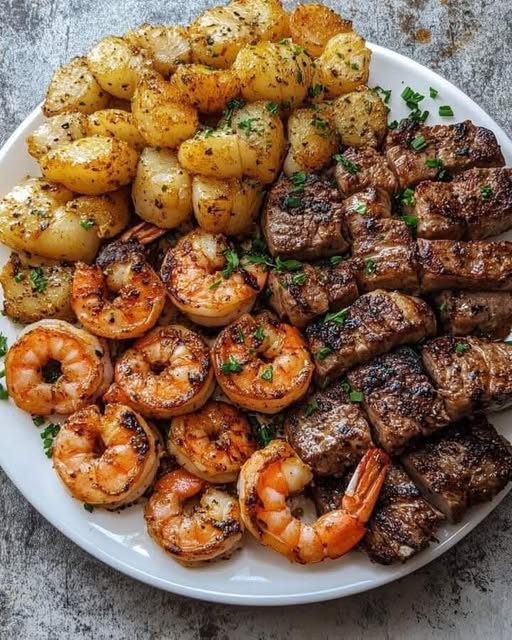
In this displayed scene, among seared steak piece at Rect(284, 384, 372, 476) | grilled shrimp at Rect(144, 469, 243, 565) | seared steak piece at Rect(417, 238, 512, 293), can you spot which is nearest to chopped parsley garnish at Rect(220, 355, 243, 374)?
seared steak piece at Rect(284, 384, 372, 476)

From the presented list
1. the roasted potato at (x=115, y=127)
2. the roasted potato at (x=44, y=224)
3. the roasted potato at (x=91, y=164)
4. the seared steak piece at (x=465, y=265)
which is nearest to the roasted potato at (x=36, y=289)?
the roasted potato at (x=44, y=224)

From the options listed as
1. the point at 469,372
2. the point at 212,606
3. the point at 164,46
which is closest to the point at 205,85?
the point at 164,46

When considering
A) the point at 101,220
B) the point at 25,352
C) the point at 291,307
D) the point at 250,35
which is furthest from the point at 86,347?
the point at 250,35

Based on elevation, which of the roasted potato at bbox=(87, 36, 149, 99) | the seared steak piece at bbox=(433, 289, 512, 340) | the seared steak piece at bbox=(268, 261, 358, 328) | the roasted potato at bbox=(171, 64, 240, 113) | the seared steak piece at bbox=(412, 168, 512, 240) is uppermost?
the roasted potato at bbox=(87, 36, 149, 99)

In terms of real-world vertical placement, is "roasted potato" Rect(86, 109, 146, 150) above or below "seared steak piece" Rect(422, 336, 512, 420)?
above

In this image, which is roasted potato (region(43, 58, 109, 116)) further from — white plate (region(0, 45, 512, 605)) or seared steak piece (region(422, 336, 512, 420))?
seared steak piece (region(422, 336, 512, 420))

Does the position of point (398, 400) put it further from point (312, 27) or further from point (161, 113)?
point (312, 27)

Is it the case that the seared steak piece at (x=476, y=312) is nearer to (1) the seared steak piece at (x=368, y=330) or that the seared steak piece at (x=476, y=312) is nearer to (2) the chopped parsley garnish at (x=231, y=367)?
(1) the seared steak piece at (x=368, y=330)
